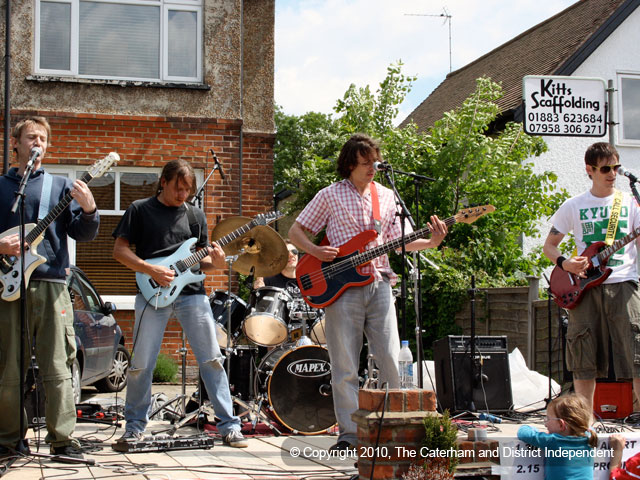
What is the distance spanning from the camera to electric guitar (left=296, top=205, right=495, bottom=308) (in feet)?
16.8

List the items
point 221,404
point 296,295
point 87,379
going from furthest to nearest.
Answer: point 87,379, point 296,295, point 221,404

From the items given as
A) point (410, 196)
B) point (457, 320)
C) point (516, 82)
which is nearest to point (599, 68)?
point (516, 82)

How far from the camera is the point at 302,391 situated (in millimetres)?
6457

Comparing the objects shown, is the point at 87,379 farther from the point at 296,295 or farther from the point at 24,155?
the point at 24,155

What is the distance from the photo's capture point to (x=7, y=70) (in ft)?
35.8

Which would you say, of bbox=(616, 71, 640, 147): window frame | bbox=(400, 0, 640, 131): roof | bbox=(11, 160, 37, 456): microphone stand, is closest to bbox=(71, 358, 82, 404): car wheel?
bbox=(11, 160, 37, 456): microphone stand

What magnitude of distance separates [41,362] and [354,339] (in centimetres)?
203

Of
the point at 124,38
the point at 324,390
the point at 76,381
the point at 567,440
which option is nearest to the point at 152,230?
the point at 324,390

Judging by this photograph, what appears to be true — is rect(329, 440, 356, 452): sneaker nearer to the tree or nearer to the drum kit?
the drum kit

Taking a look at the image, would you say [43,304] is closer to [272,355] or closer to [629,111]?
[272,355]

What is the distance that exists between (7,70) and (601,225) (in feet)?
28.8

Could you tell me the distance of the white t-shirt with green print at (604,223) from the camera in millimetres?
5602

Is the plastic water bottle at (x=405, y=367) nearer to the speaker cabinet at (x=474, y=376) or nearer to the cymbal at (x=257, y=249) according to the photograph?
the cymbal at (x=257, y=249)

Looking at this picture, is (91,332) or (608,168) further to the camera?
(91,332)
